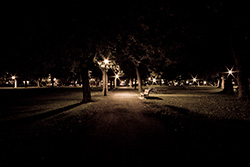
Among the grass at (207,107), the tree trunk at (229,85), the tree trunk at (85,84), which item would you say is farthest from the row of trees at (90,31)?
the tree trunk at (229,85)

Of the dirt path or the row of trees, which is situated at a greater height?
the row of trees

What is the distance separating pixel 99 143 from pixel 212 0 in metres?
8.57

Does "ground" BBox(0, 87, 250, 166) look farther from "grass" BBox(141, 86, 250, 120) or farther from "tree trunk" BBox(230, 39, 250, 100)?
"tree trunk" BBox(230, 39, 250, 100)

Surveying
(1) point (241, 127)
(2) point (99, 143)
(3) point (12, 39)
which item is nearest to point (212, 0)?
(1) point (241, 127)

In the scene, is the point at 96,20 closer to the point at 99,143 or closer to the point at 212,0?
the point at 212,0

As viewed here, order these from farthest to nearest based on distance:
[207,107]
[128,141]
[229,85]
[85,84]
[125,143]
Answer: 1. [229,85]
2. [85,84]
3. [207,107]
4. [128,141]
5. [125,143]

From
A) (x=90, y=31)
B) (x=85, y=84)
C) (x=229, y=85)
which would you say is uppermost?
(x=90, y=31)

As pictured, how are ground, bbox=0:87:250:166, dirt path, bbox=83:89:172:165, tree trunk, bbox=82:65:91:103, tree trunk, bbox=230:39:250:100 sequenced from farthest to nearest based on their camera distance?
tree trunk, bbox=230:39:250:100 → tree trunk, bbox=82:65:91:103 → dirt path, bbox=83:89:172:165 → ground, bbox=0:87:250:166

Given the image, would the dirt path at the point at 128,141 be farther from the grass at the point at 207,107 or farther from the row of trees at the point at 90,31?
the row of trees at the point at 90,31

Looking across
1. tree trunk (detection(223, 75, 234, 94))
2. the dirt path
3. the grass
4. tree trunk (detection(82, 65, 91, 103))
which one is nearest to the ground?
the dirt path

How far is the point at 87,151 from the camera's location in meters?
4.20

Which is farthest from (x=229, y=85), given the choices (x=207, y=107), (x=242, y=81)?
(x=207, y=107)

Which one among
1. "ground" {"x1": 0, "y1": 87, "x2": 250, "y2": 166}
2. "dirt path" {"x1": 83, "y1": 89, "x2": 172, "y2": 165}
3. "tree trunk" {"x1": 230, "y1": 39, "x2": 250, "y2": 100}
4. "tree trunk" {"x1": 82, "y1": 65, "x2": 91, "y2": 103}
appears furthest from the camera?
"tree trunk" {"x1": 230, "y1": 39, "x2": 250, "y2": 100}

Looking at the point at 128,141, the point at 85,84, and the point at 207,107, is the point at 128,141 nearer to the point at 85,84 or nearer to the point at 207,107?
the point at 207,107
